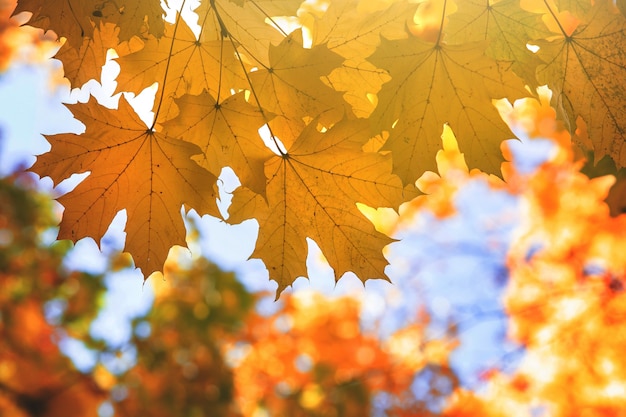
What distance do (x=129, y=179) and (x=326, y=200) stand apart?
1.65 feet

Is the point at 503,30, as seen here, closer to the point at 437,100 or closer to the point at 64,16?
the point at 437,100

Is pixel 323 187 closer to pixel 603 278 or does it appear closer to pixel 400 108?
pixel 400 108

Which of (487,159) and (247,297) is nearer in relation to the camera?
(487,159)

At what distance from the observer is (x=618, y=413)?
654 cm

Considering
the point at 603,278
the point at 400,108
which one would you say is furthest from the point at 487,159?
the point at 603,278

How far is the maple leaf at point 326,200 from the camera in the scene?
1.25m

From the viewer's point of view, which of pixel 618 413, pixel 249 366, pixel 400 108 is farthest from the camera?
pixel 249 366

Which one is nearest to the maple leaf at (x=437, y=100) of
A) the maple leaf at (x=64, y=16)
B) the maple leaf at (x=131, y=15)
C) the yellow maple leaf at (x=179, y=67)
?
the yellow maple leaf at (x=179, y=67)

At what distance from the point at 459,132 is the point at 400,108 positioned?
16 centimetres

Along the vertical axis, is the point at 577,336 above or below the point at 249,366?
below

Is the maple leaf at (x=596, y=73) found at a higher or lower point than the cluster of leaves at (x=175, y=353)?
lower

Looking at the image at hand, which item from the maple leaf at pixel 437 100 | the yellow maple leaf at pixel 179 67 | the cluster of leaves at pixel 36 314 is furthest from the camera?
the cluster of leaves at pixel 36 314

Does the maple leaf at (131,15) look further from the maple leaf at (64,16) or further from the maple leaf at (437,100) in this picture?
the maple leaf at (437,100)

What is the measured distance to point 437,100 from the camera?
4.02ft
